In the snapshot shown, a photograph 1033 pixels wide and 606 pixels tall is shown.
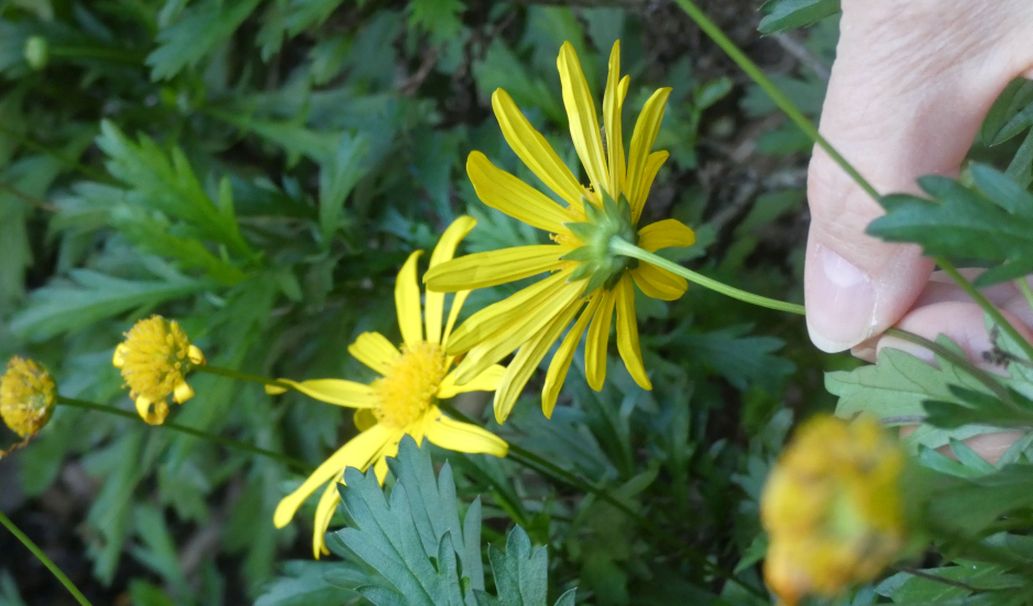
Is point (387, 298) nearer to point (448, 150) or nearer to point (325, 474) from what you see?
point (448, 150)

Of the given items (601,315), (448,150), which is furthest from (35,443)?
(601,315)

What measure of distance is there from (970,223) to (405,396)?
532 mm

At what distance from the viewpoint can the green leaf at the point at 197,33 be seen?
1.32 m

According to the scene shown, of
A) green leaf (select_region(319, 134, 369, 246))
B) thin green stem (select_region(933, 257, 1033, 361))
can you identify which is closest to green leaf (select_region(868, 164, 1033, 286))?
thin green stem (select_region(933, 257, 1033, 361))

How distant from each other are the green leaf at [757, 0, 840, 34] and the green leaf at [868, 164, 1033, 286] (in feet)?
0.80

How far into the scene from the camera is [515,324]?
2.41 ft

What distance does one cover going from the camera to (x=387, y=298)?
1.30 m

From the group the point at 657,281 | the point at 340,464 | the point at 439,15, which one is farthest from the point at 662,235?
the point at 439,15

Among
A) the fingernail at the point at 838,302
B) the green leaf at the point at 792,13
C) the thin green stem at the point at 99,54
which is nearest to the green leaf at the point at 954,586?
the fingernail at the point at 838,302

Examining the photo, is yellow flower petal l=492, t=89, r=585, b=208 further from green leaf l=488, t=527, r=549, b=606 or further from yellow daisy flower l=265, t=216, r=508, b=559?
green leaf l=488, t=527, r=549, b=606

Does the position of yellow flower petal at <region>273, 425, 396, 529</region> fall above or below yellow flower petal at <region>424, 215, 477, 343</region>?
below

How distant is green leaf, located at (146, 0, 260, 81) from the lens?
132cm

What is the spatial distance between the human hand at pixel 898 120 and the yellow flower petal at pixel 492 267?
21 cm

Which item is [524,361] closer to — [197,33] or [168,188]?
[168,188]
